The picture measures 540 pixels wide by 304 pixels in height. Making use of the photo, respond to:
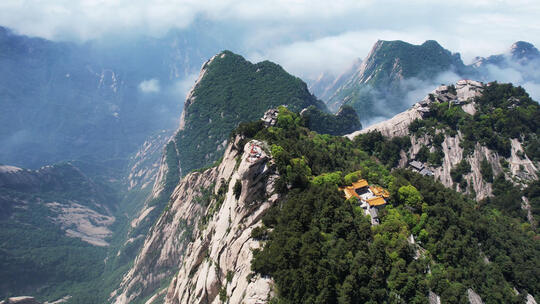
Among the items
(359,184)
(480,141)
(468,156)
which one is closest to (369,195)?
(359,184)

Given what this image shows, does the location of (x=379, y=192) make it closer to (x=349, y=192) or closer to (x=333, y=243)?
(x=349, y=192)

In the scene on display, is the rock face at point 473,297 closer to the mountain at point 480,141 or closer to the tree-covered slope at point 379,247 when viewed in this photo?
the tree-covered slope at point 379,247

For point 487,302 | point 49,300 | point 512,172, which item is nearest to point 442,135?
point 512,172

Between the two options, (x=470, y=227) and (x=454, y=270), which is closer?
(x=454, y=270)

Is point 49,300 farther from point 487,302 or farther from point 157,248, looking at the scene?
point 487,302

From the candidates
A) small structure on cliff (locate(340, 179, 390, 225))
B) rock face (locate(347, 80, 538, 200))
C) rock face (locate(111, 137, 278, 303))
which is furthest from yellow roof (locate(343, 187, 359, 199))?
rock face (locate(347, 80, 538, 200))

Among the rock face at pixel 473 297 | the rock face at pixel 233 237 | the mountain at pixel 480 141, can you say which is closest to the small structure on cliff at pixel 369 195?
the rock face at pixel 233 237
